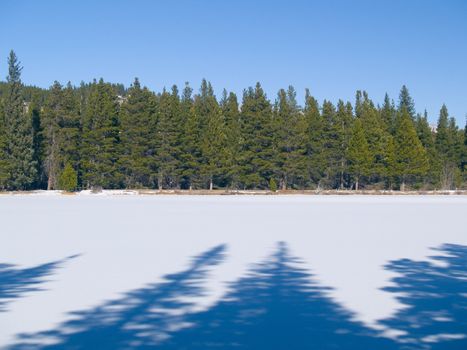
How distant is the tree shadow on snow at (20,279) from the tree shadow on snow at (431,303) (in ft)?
14.3

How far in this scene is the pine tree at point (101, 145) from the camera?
164ft

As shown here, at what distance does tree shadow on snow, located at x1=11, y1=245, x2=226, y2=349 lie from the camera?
14.9 ft

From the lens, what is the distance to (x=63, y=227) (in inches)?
578

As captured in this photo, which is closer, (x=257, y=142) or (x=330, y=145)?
(x=257, y=142)

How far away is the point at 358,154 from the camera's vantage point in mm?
52812

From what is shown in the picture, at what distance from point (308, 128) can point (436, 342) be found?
5234cm

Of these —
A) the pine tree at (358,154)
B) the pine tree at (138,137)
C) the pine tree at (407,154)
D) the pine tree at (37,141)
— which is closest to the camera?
the pine tree at (37,141)

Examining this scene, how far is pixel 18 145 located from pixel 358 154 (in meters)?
33.7

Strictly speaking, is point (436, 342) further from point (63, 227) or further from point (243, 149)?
point (243, 149)

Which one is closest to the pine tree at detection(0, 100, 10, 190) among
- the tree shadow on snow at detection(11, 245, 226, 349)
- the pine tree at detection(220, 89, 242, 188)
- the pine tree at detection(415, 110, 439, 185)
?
the pine tree at detection(220, 89, 242, 188)

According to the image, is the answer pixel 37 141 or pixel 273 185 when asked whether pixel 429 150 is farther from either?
pixel 37 141

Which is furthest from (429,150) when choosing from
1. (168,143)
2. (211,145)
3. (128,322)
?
(128,322)

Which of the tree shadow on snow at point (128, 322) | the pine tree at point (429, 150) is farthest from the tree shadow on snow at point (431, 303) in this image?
the pine tree at point (429, 150)

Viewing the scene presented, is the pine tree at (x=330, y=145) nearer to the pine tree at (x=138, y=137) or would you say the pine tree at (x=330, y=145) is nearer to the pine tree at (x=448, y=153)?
the pine tree at (x=448, y=153)
